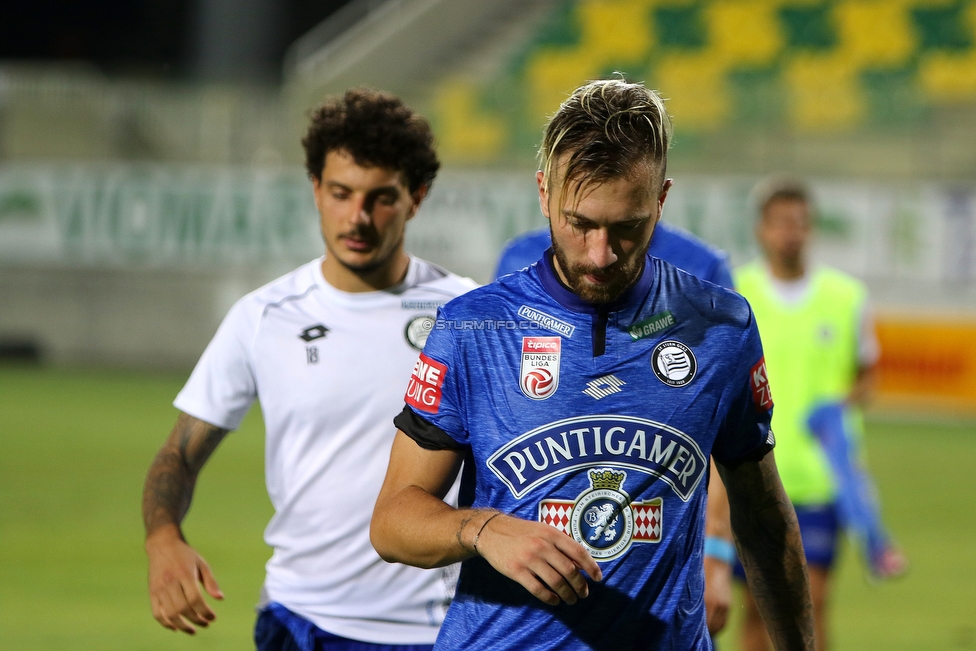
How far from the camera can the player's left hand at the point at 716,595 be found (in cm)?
371

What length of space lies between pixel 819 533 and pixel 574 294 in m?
3.96

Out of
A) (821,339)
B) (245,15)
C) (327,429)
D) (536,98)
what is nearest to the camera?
(327,429)

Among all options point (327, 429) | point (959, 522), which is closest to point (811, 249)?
point (959, 522)

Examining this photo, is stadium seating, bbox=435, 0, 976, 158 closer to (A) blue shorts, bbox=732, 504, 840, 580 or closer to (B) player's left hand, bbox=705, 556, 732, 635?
(A) blue shorts, bbox=732, 504, 840, 580

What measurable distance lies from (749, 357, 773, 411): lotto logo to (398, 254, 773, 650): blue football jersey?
4cm

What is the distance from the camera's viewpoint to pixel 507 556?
2.03 metres

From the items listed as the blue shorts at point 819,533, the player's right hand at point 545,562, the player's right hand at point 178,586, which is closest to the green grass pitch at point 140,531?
the blue shorts at point 819,533

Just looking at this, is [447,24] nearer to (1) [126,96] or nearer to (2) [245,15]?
(2) [245,15]

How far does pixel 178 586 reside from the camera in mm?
3000

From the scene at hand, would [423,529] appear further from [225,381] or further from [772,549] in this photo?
[225,381]

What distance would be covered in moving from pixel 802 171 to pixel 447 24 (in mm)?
9112

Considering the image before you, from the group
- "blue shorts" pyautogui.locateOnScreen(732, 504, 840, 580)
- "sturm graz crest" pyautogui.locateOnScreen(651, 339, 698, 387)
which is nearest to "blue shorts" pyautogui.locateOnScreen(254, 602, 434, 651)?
"sturm graz crest" pyautogui.locateOnScreen(651, 339, 698, 387)

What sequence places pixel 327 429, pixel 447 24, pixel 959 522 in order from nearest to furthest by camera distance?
pixel 327 429
pixel 959 522
pixel 447 24

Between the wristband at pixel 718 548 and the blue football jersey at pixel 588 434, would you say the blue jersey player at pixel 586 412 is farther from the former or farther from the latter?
the wristband at pixel 718 548
